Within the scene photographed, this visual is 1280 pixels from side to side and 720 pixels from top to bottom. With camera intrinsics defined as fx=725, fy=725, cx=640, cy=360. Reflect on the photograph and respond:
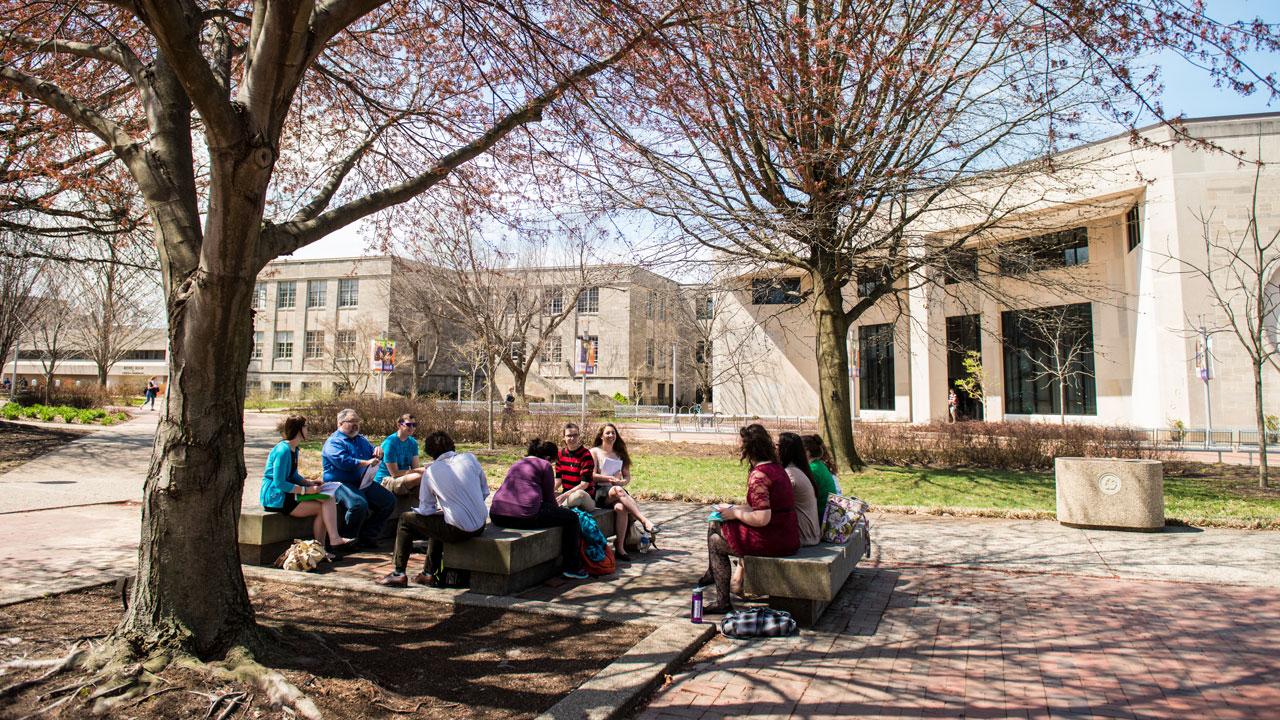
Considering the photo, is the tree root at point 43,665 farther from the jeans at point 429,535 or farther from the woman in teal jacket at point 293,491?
the woman in teal jacket at point 293,491

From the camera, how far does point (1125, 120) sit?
6039mm

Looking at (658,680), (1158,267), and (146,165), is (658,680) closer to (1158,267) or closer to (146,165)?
(146,165)

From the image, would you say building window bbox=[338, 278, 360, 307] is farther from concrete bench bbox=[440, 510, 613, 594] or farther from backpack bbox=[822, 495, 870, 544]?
backpack bbox=[822, 495, 870, 544]

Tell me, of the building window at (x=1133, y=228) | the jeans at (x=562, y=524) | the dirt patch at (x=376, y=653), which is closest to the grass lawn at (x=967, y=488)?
the jeans at (x=562, y=524)

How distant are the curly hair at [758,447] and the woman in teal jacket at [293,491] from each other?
4275mm

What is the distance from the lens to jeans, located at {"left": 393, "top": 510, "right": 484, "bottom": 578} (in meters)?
6.17

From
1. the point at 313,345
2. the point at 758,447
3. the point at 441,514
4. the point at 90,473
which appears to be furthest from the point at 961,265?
the point at 313,345

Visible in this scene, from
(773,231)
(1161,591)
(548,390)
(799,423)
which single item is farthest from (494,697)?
(548,390)

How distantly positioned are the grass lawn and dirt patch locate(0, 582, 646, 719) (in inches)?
279

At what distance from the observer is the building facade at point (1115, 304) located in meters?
19.6

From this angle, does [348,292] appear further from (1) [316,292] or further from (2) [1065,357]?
(2) [1065,357]

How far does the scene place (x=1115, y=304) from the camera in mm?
30203

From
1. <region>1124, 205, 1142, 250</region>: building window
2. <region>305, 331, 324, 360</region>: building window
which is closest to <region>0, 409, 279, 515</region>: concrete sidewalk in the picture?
<region>1124, 205, 1142, 250</region>: building window

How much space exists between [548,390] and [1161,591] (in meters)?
51.3
